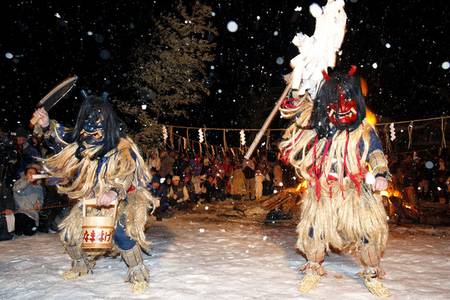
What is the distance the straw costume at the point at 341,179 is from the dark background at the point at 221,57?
595 centimetres

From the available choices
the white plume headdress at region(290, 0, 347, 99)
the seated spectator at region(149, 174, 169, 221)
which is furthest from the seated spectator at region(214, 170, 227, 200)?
the white plume headdress at region(290, 0, 347, 99)

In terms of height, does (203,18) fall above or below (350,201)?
above

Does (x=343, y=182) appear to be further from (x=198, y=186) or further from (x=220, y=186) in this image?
(x=220, y=186)

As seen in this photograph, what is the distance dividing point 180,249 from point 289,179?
831 centimetres

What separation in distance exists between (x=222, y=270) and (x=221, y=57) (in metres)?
24.4

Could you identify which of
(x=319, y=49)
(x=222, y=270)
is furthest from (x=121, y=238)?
(x=319, y=49)

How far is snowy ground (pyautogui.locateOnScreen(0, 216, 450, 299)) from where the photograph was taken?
12.7 ft

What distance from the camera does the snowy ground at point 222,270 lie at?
388 centimetres

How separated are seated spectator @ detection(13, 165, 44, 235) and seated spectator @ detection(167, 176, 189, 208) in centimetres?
396

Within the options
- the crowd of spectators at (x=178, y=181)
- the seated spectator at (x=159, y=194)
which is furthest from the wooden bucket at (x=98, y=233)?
the seated spectator at (x=159, y=194)

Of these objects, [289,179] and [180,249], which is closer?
[180,249]

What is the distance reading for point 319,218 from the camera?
3936 millimetres

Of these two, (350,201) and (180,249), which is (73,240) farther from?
(350,201)

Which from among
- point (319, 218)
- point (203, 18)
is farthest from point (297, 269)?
point (203, 18)
